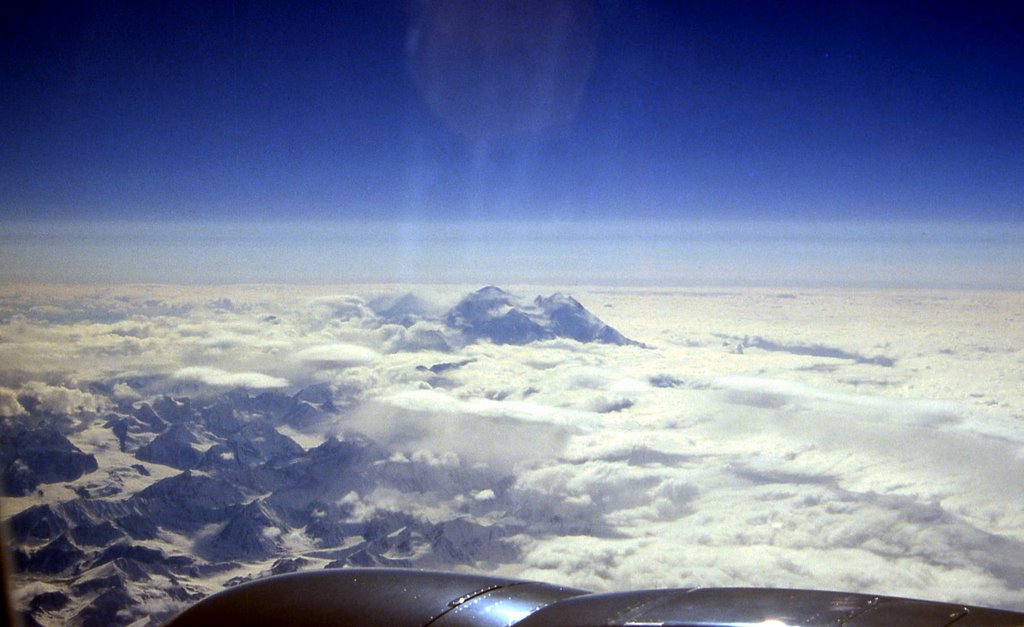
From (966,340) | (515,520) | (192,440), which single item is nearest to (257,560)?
(515,520)

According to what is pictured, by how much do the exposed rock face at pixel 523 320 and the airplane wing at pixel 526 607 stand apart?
146660 millimetres

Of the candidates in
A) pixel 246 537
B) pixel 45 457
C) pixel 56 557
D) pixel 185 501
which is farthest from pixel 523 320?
pixel 56 557

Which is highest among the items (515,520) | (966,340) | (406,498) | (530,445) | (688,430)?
(966,340)

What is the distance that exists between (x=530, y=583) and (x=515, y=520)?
5738cm

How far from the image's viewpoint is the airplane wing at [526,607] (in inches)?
73.7

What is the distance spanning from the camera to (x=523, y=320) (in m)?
162

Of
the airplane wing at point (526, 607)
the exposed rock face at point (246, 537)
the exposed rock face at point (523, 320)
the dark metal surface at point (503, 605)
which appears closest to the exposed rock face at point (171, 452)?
the exposed rock face at point (246, 537)

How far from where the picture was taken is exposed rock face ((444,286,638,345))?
15675 centimetres

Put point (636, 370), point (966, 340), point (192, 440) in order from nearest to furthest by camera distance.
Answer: point (966, 340) < point (636, 370) < point (192, 440)

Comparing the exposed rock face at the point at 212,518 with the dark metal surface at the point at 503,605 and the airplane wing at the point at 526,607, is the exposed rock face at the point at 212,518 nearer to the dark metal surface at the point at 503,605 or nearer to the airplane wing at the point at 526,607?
the airplane wing at the point at 526,607

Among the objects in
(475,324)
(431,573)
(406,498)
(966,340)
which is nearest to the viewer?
(431,573)

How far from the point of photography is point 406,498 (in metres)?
75.2

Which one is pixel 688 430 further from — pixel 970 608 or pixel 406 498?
pixel 970 608

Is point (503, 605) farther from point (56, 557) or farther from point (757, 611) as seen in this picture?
point (56, 557)
